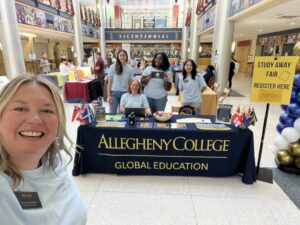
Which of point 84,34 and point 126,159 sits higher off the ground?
point 84,34

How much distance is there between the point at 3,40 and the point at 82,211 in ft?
20.1

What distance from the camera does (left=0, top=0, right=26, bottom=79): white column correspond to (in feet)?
17.4

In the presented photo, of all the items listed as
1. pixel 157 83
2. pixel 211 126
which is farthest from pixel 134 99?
pixel 211 126

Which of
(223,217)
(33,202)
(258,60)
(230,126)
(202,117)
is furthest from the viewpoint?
(202,117)

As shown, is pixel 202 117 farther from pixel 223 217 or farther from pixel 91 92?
pixel 91 92

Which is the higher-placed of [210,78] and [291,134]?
[210,78]

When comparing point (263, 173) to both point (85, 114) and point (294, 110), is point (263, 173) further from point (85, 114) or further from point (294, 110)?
point (85, 114)

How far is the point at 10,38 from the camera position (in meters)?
5.48

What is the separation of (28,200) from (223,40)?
6.32 m

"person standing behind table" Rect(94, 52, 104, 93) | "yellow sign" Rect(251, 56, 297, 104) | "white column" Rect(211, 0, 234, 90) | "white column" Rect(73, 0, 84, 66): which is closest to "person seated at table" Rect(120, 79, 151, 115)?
"yellow sign" Rect(251, 56, 297, 104)

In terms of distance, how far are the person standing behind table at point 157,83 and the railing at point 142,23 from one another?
566 inches

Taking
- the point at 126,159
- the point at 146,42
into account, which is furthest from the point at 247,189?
the point at 146,42

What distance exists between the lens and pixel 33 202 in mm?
714

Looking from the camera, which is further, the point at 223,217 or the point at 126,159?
the point at 126,159
